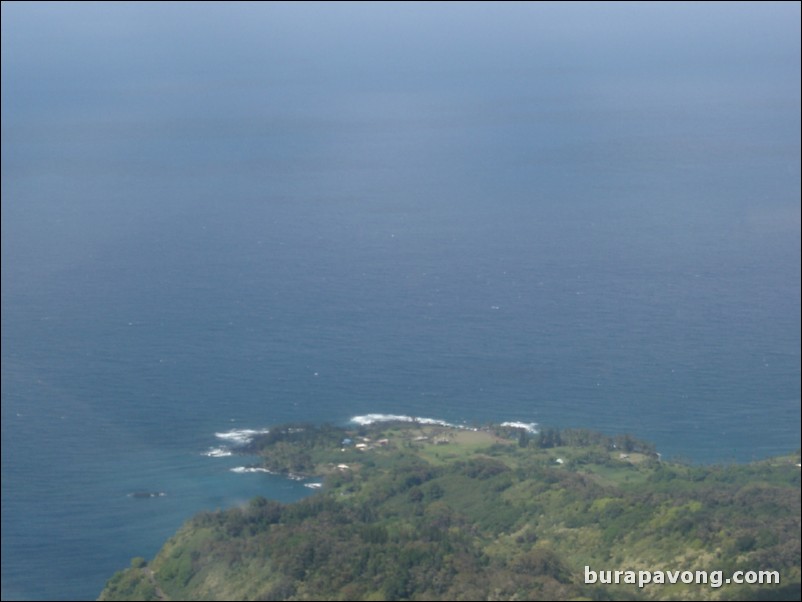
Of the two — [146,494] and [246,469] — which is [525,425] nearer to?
[246,469]

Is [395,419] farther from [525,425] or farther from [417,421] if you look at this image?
[525,425]

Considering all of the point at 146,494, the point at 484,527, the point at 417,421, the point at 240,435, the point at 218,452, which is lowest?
the point at 484,527

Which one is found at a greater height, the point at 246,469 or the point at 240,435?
Result: the point at 240,435

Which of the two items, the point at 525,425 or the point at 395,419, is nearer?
the point at 525,425

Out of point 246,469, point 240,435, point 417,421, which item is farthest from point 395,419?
point 246,469

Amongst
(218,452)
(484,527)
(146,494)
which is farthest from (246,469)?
(484,527)

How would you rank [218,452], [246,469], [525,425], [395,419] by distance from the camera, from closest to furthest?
1. [246,469]
2. [218,452]
3. [525,425]
4. [395,419]

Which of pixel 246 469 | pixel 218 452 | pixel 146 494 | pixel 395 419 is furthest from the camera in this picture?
pixel 395 419

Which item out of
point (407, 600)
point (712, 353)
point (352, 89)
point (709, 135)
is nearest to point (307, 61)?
point (352, 89)

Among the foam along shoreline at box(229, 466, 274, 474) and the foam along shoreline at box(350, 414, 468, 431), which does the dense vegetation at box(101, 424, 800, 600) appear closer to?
the foam along shoreline at box(229, 466, 274, 474)

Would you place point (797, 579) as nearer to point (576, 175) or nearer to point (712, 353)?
point (712, 353)
